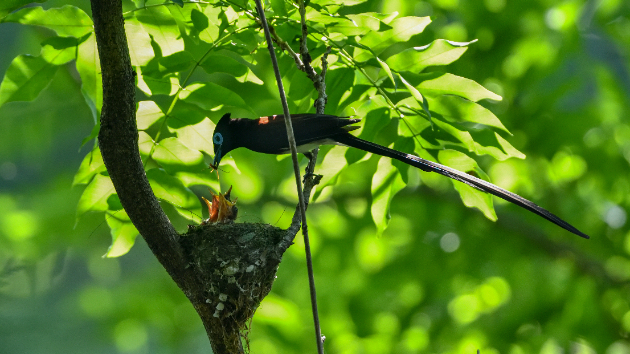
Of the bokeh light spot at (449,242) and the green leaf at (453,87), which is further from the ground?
the green leaf at (453,87)

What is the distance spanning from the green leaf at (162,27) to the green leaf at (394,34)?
1.05 meters

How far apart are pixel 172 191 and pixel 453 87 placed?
172cm

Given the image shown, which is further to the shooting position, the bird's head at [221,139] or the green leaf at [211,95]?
the bird's head at [221,139]

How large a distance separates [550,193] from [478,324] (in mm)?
1671

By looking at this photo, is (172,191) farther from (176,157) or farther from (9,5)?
(9,5)

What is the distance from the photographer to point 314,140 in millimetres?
3229

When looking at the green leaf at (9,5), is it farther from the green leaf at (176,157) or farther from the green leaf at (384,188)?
the green leaf at (384,188)

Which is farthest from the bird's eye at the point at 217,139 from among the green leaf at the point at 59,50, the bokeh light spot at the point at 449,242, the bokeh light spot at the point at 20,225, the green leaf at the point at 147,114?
the bokeh light spot at the point at 20,225

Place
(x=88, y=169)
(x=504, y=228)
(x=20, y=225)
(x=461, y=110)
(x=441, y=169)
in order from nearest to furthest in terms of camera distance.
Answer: (x=441, y=169)
(x=461, y=110)
(x=88, y=169)
(x=504, y=228)
(x=20, y=225)

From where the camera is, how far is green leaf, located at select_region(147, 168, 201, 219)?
323cm

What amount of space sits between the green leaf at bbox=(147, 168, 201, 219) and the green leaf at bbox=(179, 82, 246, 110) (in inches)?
18.6

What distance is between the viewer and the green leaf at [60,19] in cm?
289

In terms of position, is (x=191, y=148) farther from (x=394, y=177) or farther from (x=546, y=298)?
(x=546, y=298)

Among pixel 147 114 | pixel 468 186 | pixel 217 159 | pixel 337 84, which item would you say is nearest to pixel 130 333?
pixel 217 159
